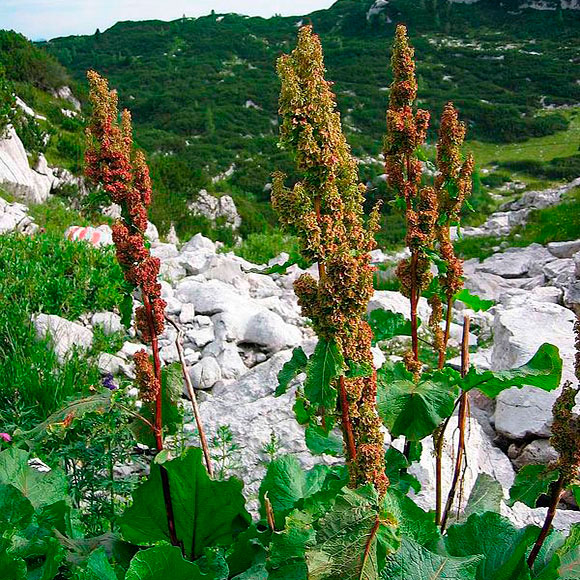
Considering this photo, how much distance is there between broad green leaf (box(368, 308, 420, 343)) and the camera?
82.3 inches

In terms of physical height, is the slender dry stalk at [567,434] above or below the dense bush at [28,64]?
below

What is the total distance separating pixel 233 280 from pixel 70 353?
310cm

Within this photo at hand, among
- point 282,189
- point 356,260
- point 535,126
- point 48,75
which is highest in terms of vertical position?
point 48,75

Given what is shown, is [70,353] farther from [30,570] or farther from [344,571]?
[344,571]

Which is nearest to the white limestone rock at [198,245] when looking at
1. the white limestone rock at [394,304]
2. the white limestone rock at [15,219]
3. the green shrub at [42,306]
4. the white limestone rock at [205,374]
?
the white limestone rock at [15,219]

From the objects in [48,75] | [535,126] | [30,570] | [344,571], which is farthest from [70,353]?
[535,126]

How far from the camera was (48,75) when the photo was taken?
24391 mm

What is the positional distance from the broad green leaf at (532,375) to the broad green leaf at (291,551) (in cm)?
57

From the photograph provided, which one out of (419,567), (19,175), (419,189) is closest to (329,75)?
(19,175)

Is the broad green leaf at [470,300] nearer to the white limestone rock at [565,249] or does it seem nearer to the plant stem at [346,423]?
the plant stem at [346,423]

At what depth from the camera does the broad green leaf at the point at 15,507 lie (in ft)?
5.89

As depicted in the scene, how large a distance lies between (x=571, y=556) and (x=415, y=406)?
504 millimetres

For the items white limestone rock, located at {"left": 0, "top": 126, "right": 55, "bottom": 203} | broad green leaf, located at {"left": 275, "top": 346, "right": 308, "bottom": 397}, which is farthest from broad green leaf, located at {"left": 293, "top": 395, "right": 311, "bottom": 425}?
white limestone rock, located at {"left": 0, "top": 126, "right": 55, "bottom": 203}

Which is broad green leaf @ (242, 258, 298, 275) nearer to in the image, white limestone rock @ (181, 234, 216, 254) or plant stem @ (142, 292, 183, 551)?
plant stem @ (142, 292, 183, 551)
